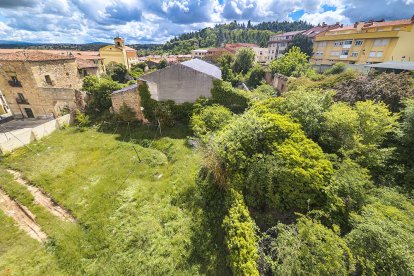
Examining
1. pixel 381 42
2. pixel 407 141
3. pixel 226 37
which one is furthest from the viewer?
pixel 226 37

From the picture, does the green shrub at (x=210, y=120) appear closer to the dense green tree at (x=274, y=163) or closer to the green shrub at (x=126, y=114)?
the dense green tree at (x=274, y=163)

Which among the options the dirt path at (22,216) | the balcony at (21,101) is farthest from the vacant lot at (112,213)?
the balcony at (21,101)

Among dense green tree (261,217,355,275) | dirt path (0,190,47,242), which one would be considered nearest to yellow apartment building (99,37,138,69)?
dirt path (0,190,47,242)

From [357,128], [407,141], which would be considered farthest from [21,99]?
[407,141]

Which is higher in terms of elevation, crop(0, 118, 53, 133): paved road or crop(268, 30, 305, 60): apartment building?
crop(268, 30, 305, 60): apartment building

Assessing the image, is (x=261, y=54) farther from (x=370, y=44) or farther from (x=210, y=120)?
(x=210, y=120)

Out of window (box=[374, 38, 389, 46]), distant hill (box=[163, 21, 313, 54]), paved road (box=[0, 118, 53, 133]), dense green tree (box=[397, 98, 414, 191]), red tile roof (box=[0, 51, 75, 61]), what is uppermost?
distant hill (box=[163, 21, 313, 54])

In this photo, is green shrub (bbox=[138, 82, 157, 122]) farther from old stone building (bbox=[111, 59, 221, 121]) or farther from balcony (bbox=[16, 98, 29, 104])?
balcony (bbox=[16, 98, 29, 104])
